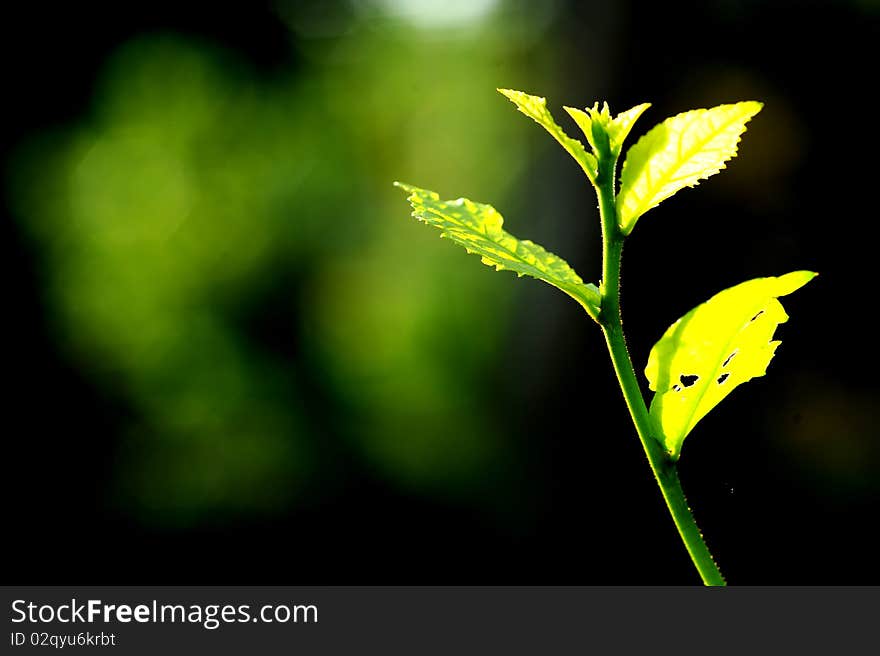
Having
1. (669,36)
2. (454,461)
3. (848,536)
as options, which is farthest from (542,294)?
(454,461)

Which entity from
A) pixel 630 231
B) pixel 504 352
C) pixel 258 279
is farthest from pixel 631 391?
pixel 258 279

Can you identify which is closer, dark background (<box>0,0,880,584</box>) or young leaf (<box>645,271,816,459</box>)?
young leaf (<box>645,271,816,459</box>)

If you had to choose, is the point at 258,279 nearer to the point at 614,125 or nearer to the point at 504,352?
the point at 504,352

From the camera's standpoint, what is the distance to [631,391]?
13.9 inches

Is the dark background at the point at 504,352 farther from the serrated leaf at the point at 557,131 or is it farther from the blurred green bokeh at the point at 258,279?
the serrated leaf at the point at 557,131

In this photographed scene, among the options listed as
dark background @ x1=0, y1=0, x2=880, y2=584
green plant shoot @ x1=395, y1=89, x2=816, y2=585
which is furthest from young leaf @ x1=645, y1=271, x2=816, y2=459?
dark background @ x1=0, y1=0, x2=880, y2=584

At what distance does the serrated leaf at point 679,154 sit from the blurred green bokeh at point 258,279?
5971 mm

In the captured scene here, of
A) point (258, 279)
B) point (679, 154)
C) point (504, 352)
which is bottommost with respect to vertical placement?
point (504, 352)

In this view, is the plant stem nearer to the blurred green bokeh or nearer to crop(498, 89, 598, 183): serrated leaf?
crop(498, 89, 598, 183): serrated leaf

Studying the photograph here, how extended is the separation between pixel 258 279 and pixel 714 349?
306 inches

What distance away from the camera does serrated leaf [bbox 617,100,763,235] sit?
0.40 meters

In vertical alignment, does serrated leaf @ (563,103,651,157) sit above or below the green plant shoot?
above

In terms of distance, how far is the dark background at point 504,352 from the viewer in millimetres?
4172

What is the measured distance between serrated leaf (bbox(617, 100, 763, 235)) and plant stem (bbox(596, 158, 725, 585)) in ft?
0.04
